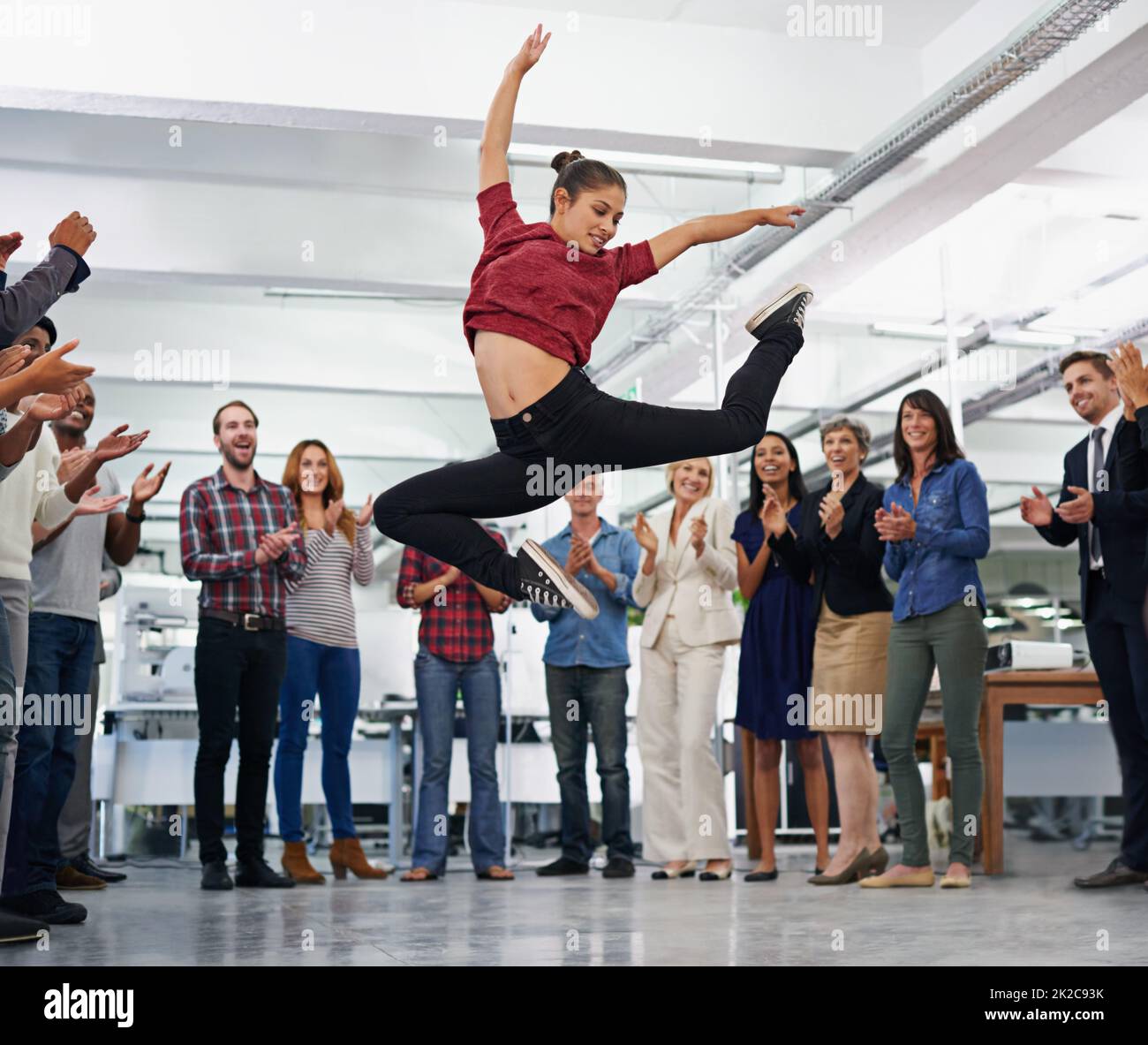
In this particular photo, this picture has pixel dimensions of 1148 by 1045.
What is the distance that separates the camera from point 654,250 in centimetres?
259

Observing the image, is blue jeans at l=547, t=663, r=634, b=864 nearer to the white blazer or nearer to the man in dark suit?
the white blazer

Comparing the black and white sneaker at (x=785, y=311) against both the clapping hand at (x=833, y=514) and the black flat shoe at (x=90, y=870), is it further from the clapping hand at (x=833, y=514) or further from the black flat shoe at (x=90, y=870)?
the black flat shoe at (x=90, y=870)

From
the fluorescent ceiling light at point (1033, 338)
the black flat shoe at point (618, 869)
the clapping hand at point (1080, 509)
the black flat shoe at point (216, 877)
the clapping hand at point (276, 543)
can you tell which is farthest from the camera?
the fluorescent ceiling light at point (1033, 338)

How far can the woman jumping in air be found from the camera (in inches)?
94.5

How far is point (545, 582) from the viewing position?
2.70 m

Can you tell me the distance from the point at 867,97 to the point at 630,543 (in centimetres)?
287

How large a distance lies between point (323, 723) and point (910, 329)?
6.57m

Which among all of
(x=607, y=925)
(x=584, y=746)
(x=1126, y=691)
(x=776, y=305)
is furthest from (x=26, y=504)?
(x=1126, y=691)

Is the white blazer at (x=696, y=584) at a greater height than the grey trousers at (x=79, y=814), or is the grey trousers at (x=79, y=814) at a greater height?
the white blazer at (x=696, y=584)

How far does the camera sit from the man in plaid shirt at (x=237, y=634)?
453 centimetres

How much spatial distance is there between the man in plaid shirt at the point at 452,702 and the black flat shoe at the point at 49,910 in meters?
1.94

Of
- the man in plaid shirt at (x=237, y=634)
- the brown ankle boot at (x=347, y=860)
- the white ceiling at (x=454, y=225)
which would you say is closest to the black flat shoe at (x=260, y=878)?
the man in plaid shirt at (x=237, y=634)
